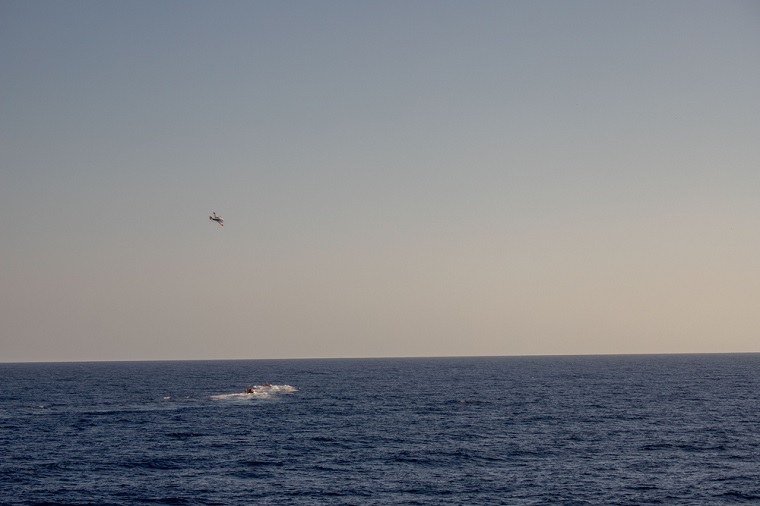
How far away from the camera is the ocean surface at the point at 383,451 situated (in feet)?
195

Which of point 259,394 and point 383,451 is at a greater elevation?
point 259,394

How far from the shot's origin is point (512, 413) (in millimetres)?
109312

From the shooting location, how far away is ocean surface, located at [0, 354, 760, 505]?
59.4 metres

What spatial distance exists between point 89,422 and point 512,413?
6676 cm

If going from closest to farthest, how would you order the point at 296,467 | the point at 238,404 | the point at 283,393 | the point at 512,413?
1. the point at 296,467
2. the point at 512,413
3. the point at 238,404
4. the point at 283,393

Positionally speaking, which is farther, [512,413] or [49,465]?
[512,413]

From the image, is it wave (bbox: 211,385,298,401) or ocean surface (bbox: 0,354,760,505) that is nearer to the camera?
ocean surface (bbox: 0,354,760,505)

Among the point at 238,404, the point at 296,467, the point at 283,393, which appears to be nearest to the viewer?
the point at 296,467

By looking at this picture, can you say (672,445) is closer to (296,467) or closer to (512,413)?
(512,413)

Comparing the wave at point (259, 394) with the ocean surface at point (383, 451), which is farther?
the wave at point (259, 394)

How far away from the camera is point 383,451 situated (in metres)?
77.1

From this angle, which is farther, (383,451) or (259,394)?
(259,394)

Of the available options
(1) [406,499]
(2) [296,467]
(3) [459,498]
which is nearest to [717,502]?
(3) [459,498]

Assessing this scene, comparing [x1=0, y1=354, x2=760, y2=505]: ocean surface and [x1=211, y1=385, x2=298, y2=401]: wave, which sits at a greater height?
[x1=211, y1=385, x2=298, y2=401]: wave
